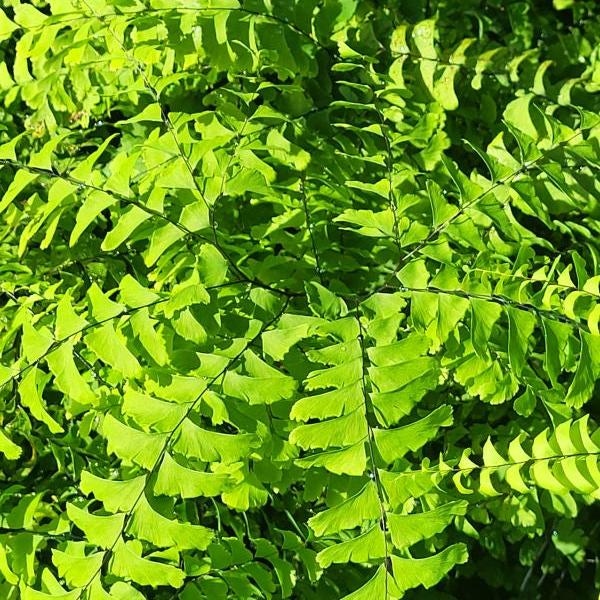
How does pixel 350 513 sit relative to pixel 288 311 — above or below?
below

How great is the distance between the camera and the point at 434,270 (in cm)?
162

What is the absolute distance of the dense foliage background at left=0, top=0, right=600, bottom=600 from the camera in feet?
3.92

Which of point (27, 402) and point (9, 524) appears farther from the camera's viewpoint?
point (9, 524)

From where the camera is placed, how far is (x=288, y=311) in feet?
4.78

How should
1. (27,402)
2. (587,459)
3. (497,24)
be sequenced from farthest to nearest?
(497,24) → (27,402) → (587,459)

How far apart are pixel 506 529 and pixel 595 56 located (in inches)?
43.8

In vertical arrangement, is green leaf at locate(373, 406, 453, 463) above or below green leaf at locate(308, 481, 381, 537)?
above

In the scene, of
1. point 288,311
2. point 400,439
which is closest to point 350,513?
point 400,439

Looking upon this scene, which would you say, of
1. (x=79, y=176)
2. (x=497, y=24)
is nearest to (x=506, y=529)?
(x=79, y=176)

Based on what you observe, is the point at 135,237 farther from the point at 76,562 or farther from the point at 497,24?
the point at 497,24

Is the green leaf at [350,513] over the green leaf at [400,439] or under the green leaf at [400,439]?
under

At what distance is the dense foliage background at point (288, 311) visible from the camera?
119 centimetres

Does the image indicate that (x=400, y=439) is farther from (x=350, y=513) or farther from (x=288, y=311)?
(x=288, y=311)

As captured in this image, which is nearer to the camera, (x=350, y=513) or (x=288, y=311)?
(x=350, y=513)
